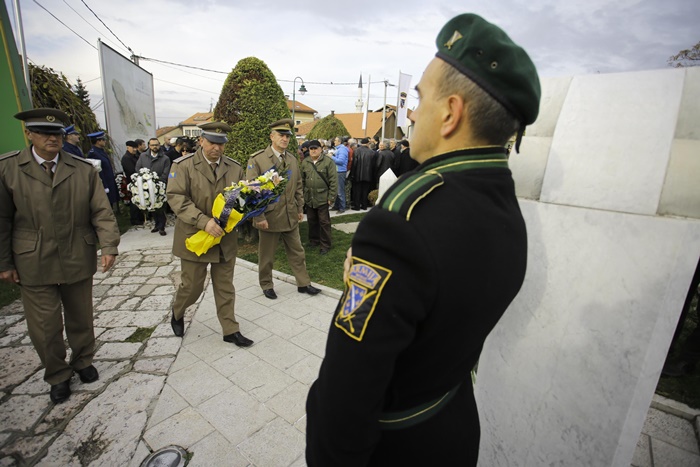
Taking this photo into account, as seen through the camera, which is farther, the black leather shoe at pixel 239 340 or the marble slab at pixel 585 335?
the black leather shoe at pixel 239 340

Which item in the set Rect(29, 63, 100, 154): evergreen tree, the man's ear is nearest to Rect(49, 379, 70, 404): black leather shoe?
the man's ear

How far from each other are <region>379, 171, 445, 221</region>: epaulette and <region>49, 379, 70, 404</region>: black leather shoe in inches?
142

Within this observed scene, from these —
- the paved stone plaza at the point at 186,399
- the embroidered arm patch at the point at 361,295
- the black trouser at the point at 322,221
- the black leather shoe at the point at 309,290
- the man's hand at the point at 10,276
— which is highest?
the embroidered arm patch at the point at 361,295

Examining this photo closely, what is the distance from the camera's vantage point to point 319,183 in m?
7.27

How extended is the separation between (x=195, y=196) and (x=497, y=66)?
3.46m

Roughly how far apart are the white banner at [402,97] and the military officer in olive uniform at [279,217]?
50.6 ft

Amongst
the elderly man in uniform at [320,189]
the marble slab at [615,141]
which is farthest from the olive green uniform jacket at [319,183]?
the marble slab at [615,141]

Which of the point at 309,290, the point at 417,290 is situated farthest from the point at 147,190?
the point at 417,290

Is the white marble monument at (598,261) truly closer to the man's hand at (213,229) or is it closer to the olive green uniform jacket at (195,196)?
the man's hand at (213,229)

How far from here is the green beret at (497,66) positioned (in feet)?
2.99

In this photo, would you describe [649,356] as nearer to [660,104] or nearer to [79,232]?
[660,104]

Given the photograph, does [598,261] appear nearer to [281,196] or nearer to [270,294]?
[281,196]

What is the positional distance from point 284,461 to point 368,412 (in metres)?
1.99

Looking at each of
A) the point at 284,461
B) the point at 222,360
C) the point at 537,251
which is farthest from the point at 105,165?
the point at 537,251
